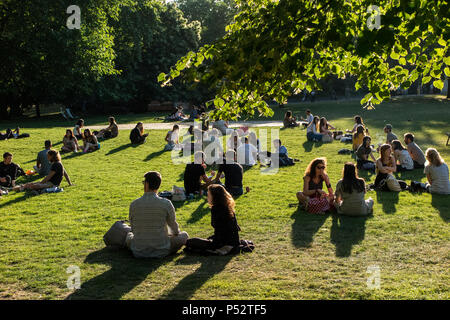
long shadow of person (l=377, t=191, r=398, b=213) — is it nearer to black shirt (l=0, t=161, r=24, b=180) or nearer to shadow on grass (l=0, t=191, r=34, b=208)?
shadow on grass (l=0, t=191, r=34, b=208)

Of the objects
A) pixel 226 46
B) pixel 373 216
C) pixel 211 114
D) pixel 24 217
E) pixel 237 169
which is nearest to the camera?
pixel 226 46

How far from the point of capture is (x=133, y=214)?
7.74 metres

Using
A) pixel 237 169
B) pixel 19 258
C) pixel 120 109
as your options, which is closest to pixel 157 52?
pixel 120 109

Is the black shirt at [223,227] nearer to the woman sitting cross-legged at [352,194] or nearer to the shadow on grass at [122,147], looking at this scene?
the woman sitting cross-legged at [352,194]

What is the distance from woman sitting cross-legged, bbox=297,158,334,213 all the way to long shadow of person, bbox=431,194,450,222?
2.40m

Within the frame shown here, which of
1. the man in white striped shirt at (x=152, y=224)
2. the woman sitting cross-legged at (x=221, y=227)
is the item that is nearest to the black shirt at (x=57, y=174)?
the man in white striped shirt at (x=152, y=224)

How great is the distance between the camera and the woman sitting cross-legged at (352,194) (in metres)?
9.99

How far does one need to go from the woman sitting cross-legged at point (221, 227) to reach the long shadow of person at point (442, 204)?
483cm

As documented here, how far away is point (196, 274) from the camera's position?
23.5 ft

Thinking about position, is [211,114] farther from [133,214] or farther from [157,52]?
[157,52]

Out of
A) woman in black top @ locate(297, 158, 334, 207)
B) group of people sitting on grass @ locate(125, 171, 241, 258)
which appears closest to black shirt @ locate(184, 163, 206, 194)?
woman in black top @ locate(297, 158, 334, 207)

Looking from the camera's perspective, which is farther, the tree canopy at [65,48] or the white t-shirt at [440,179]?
the tree canopy at [65,48]

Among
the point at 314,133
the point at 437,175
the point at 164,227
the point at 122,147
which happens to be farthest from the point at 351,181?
the point at 122,147
